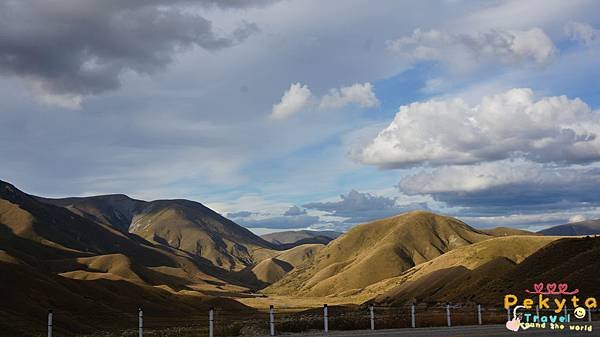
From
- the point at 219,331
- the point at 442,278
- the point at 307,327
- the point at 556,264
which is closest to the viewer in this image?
the point at 219,331

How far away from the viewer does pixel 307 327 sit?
32094mm

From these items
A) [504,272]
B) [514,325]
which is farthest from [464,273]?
[514,325]

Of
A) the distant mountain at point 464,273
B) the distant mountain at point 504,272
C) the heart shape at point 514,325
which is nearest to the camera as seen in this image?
the heart shape at point 514,325

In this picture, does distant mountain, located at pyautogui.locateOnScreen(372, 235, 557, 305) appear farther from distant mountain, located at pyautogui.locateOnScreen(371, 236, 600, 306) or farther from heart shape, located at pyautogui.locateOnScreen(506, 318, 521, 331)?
heart shape, located at pyautogui.locateOnScreen(506, 318, 521, 331)

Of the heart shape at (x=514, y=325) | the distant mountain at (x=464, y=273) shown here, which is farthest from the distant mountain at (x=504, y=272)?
the heart shape at (x=514, y=325)

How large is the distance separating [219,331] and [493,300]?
6904 cm

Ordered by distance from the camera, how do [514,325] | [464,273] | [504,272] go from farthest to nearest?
[464,273]
[504,272]
[514,325]

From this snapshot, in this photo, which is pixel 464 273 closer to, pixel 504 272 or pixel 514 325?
pixel 504 272

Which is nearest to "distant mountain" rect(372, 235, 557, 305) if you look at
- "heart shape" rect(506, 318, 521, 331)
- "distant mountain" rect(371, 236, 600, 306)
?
"distant mountain" rect(371, 236, 600, 306)

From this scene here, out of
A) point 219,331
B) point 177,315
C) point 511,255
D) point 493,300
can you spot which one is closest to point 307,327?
point 219,331

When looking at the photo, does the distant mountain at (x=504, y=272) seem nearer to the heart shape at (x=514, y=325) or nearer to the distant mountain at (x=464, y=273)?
the distant mountain at (x=464, y=273)

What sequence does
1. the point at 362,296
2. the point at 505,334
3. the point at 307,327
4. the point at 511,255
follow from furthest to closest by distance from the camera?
1. the point at 362,296
2. the point at 511,255
3. the point at 307,327
4. the point at 505,334

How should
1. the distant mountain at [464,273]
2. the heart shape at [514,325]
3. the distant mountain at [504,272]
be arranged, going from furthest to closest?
the distant mountain at [464,273] < the distant mountain at [504,272] < the heart shape at [514,325]

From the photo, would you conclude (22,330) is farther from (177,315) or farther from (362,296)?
(362,296)
